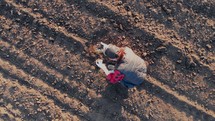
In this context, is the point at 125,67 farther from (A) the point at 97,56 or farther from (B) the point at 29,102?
(B) the point at 29,102

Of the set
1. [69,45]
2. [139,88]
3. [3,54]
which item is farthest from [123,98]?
[3,54]

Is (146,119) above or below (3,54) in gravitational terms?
below

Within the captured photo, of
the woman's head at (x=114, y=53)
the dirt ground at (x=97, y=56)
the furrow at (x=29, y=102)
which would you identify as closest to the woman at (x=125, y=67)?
the woman's head at (x=114, y=53)

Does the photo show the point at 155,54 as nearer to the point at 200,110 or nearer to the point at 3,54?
the point at 200,110

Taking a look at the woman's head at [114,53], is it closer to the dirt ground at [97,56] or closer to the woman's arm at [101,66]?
the woman's arm at [101,66]

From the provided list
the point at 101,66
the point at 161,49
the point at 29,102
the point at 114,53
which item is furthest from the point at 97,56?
the point at 29,102

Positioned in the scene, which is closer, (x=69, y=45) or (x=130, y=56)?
(x=130, y=56)
